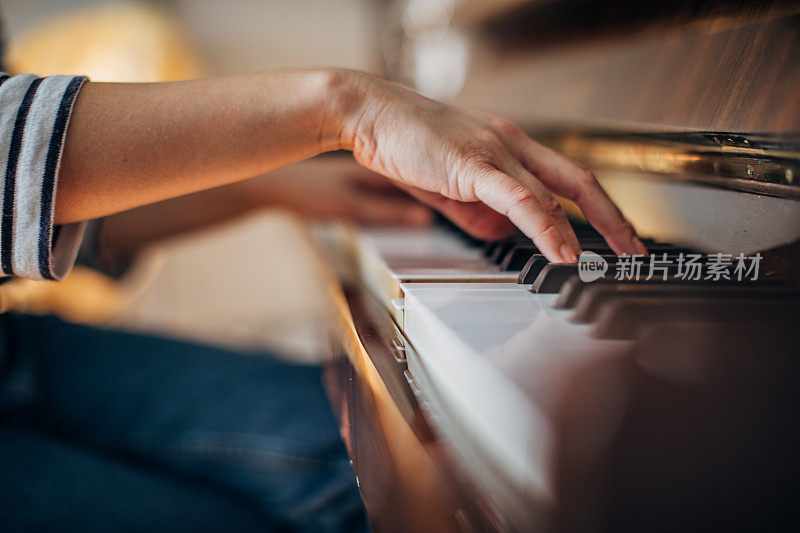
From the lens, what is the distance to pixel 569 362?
267mm

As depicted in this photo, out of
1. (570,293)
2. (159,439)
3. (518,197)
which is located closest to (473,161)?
(518,197)

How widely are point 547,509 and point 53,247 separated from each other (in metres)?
0.50

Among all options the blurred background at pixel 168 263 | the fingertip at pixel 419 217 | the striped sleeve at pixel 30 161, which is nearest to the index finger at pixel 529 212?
the striped sleeve at pixel 30 161

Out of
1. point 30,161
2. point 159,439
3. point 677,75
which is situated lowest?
point 159,439

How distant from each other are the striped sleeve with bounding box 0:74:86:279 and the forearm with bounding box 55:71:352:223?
2 cm

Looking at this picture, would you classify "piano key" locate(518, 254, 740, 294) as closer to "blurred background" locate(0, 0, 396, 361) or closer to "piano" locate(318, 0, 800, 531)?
"piano" locate(318, 0, 800, 531)

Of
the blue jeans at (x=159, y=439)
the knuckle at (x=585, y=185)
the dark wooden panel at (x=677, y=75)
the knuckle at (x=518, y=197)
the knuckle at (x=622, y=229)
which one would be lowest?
the blue jeans at (x=159, y=439)

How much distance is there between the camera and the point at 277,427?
33.3 inches

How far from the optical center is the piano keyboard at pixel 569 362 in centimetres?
22

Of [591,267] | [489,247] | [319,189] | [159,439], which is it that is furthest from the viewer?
[319,189]

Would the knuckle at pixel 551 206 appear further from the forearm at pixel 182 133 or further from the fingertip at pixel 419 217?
the fingertip at pixel 419 217

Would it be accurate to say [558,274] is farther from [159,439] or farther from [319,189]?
[319,189]

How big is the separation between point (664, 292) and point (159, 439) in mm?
790

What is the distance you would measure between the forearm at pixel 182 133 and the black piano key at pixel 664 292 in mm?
322
